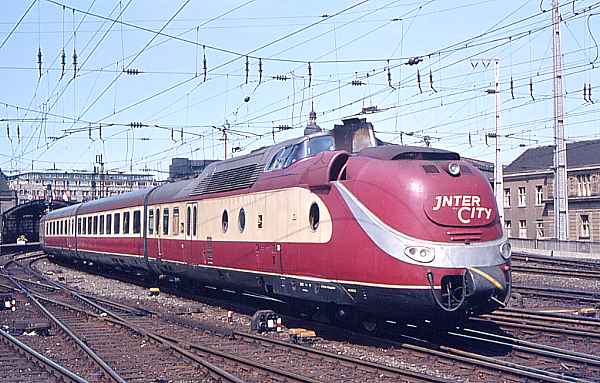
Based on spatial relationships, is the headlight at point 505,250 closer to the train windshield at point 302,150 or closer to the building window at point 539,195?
the train windshield at point 302,150

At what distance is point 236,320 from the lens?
1836cm

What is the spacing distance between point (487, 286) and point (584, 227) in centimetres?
4736

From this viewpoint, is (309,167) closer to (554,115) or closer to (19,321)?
(19,321)

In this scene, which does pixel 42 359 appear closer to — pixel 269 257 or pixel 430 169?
pixel 269 257

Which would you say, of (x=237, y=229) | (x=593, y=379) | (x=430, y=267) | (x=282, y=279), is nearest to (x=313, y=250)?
(x=282, y=279)

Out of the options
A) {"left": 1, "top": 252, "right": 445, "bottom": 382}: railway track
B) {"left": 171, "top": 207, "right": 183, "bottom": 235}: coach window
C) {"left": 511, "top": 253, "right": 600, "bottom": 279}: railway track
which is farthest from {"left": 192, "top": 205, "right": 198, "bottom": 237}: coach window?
{"left": 511, "top": 253, "right": 600, "bottom": 279}: railway track

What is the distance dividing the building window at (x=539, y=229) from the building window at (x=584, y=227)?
4.19 meters

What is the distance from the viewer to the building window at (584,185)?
185 ft

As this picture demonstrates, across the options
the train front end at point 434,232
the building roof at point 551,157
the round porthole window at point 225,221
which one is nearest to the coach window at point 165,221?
the round porthole window at point 225,221

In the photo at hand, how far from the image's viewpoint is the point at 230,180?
19.3 meters

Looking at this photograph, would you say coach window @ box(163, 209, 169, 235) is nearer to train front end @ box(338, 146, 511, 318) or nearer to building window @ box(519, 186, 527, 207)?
train front end @ box(338, 146, 511, 318)

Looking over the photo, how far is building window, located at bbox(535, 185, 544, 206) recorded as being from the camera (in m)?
60.9

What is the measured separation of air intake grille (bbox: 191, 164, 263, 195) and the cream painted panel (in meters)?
0.33

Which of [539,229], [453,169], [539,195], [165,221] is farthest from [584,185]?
[453,169]
